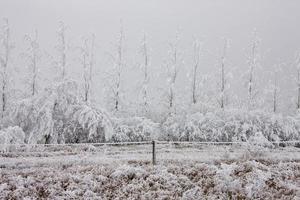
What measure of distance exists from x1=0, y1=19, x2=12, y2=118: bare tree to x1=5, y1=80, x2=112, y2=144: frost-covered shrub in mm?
5726

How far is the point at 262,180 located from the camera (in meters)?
12.5

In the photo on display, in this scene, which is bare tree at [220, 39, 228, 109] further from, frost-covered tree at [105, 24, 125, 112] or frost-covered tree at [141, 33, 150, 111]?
frost-covered tree at [105, 24, 125, 112]

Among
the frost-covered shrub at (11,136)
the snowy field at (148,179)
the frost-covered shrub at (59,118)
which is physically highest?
the frost-covered shrub at (59,118)

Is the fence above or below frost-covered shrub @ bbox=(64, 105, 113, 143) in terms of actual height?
below

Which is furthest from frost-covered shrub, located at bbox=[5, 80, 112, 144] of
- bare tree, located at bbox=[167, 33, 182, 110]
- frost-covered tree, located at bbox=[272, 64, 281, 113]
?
frost-covered tree, located at bbox=[272, 64, 281, 113]

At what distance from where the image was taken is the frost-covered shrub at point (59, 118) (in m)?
24.1

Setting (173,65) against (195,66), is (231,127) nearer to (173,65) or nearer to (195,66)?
(173,65)

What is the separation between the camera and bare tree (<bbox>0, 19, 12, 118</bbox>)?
99.6 feet

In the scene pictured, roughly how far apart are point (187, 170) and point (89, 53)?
23.0 m

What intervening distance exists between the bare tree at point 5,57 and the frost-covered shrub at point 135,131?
966cm

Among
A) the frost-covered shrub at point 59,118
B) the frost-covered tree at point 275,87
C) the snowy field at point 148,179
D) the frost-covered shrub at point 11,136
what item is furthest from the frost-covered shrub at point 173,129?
the frost-covered tree at point 275,87

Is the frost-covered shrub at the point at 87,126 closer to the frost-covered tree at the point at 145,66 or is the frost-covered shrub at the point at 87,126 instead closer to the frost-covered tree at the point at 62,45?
the frost-covered tree at the point at 62,45

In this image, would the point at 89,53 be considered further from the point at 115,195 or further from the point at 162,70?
the point at 115,195

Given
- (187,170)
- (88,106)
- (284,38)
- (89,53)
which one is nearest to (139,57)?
(89,53)
